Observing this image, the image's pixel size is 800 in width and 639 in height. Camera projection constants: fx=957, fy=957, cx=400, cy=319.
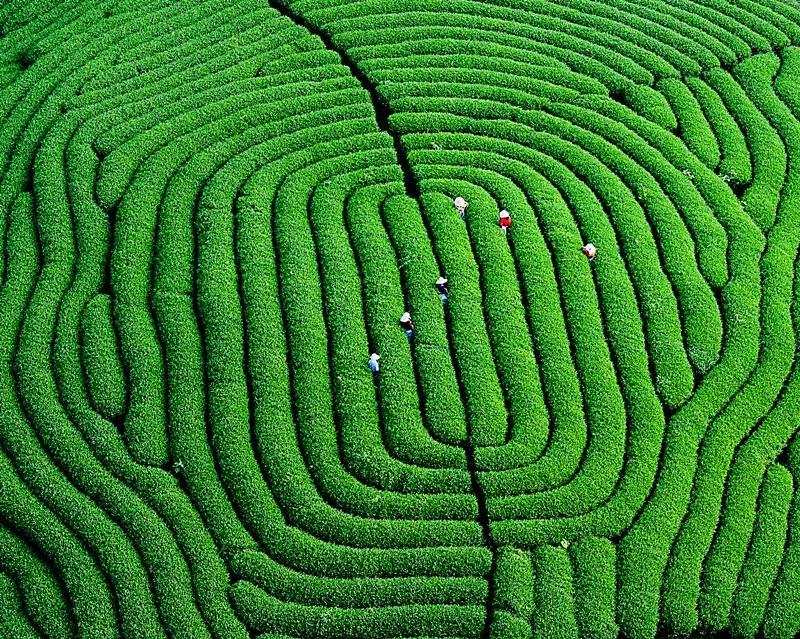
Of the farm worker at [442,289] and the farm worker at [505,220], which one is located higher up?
the farm worker at [505,220]

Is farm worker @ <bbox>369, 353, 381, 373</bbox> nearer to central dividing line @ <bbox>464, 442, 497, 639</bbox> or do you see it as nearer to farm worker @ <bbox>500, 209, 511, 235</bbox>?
central dividing line @ <bbox>464, 442, 497, 639</bbox>

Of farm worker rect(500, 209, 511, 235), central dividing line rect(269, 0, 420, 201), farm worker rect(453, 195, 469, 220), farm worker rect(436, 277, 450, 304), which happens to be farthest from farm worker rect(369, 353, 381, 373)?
central dividing line rect(269, 0, 420, 201)

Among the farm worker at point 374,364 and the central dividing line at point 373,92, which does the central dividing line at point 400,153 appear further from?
the farm worker at point 374,364

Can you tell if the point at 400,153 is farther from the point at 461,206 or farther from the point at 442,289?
the point at 442,289

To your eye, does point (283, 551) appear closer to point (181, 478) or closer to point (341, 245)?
point (181, 478)

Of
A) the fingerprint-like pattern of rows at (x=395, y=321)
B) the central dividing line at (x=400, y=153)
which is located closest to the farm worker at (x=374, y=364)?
the fingerprint-like pattern of rows at (x=395, y=321)

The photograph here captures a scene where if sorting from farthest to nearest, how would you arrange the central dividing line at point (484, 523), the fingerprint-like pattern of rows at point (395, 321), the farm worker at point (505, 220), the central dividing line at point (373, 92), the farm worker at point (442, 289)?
the central dividing line at point (373, 92) < the farm worker at point (505, 220) < the farm worker at point (442, 289) < the fingerprint-like pattern of rows at point (395, 321) < the central dividing line at point (484, 523)

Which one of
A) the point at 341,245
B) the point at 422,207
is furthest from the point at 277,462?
the point at 422,207
